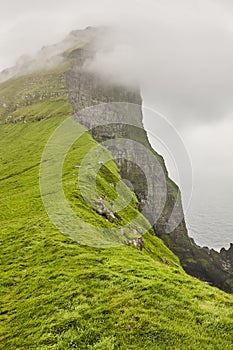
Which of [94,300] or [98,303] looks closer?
[98,303]

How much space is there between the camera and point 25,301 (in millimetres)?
25719

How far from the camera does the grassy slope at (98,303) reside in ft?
62.0

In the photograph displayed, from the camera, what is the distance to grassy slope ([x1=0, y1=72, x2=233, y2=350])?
18.9 metres

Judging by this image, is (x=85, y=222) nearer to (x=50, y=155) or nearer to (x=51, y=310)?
(x=51, y=310)

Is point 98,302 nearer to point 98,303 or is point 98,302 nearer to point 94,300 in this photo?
point 98,303

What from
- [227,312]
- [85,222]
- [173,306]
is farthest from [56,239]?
[227,312]

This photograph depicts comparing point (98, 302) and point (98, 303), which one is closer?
point (98, 303)

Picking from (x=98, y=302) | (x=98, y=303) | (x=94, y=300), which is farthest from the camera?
(x=94, y=300)

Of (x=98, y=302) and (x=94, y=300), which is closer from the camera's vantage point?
(x=98, y=302)

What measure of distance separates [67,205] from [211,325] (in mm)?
37740

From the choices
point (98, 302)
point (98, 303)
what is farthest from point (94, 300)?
point (98, 303)

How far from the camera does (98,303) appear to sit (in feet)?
74.6

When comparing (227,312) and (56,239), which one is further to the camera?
(56,239)

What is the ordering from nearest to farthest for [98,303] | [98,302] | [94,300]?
[98,303]
[98,302]
[94,300]
